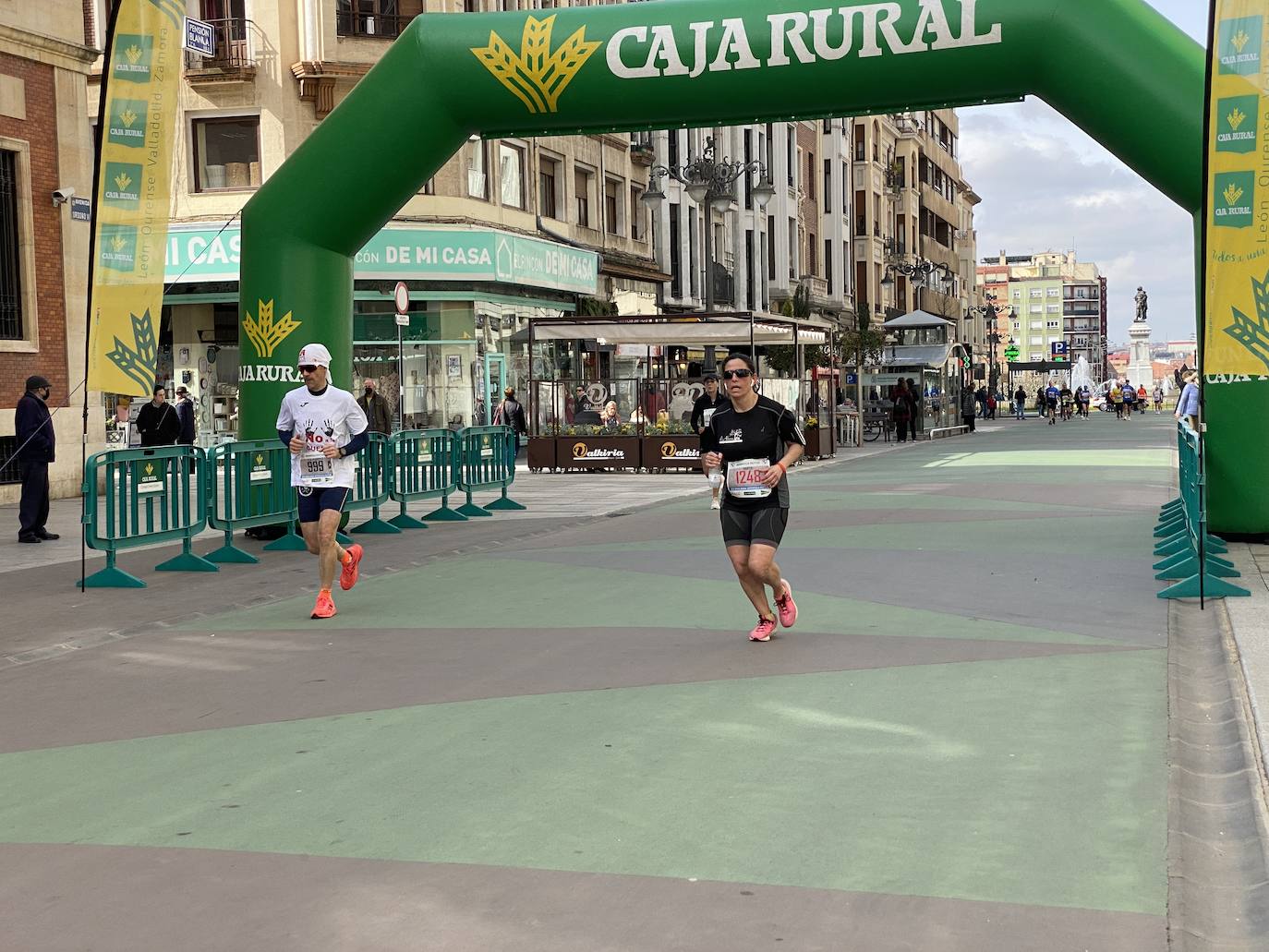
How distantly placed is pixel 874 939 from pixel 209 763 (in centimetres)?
329

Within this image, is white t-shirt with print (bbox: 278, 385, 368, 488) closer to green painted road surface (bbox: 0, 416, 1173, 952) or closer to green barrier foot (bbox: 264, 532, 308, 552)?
green painted road surface (bbox: 0, 416, 1173, 952)

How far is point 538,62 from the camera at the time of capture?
15234 millimetres

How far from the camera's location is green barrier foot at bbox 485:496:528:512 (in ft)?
67.6

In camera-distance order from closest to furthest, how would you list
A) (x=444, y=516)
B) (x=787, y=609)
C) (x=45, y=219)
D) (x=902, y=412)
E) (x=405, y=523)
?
1. (x=787, y=609)
2. (x=405, y=523)
3. (x=444, y=516)
4. (x=45, y=219)
5. (x=902, y=412)

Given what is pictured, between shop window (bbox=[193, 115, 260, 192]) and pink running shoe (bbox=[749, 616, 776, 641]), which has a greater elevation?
shop window (bbox=[193, 115, 260, 192])

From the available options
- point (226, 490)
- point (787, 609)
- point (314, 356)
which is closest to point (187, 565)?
point (226, 490)

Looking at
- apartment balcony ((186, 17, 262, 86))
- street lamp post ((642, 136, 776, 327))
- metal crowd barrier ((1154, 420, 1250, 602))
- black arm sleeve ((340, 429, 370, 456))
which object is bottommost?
metal crowd barrier ((1154, 420, 1250, 602))

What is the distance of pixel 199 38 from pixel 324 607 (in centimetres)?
2404

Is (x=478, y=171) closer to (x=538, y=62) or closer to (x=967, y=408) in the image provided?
(x=538, y=62)

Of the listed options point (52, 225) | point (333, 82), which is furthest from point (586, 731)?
point (333, 82)

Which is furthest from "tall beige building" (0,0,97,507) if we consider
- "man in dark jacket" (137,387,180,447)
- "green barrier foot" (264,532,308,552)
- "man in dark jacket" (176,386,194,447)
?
"green barrier foot" (264,532,308,552)

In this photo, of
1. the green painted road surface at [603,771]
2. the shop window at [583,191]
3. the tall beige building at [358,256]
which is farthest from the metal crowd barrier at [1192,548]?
the shop window at [583,191]

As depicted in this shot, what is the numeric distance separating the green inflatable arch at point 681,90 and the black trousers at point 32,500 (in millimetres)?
2086

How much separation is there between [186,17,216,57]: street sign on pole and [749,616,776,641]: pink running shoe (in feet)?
83.7
